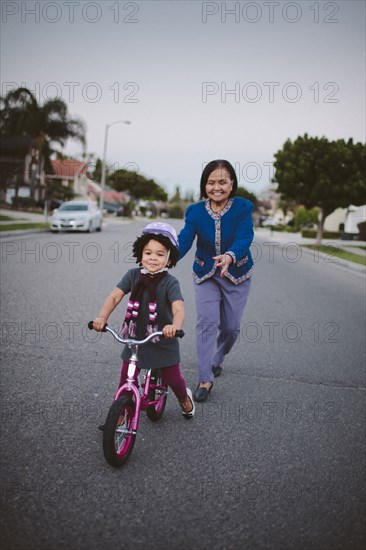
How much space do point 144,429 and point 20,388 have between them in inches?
45.9

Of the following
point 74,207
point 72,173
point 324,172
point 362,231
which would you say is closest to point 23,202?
point 74,207

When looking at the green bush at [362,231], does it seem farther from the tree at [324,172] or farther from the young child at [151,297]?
the young child at [151,297]

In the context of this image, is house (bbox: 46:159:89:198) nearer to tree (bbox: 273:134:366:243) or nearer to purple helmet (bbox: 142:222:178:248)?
tree (bbox: 273:134:366:243)

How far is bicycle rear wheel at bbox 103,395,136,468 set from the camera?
2.66 meters

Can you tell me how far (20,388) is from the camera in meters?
3.85

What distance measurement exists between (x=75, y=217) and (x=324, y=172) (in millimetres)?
14269

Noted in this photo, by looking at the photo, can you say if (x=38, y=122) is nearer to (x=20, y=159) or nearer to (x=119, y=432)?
(x=20, y=159)

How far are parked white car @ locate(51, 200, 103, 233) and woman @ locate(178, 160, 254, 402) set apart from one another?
18.7 m

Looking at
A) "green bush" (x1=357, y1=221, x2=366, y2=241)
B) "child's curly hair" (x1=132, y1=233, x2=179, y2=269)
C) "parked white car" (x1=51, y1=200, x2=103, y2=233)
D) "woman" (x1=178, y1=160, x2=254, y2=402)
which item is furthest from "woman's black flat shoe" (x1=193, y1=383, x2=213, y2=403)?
"green bush" (x1=357, y1=221, x2=366, y2=241)

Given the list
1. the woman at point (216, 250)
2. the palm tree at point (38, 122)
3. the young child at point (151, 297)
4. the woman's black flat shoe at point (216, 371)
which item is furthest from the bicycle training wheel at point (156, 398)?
the palm tree at point (38, 122)

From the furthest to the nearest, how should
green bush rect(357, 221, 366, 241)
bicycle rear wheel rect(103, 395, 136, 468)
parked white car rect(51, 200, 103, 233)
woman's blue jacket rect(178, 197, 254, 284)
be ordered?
green bush rect(357, 221, 366, 241) < parked white car rect(51, 200, 103, 233) < woman's blue jacket rect(178, 197, 254, 284) < bicycle rear wheel rect(103, 395, 136, 468)

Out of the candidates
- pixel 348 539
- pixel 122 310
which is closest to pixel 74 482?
pixel 348 539

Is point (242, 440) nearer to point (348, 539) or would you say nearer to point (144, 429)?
point (144, 429)

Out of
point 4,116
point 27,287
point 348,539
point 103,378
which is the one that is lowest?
point 348,539
